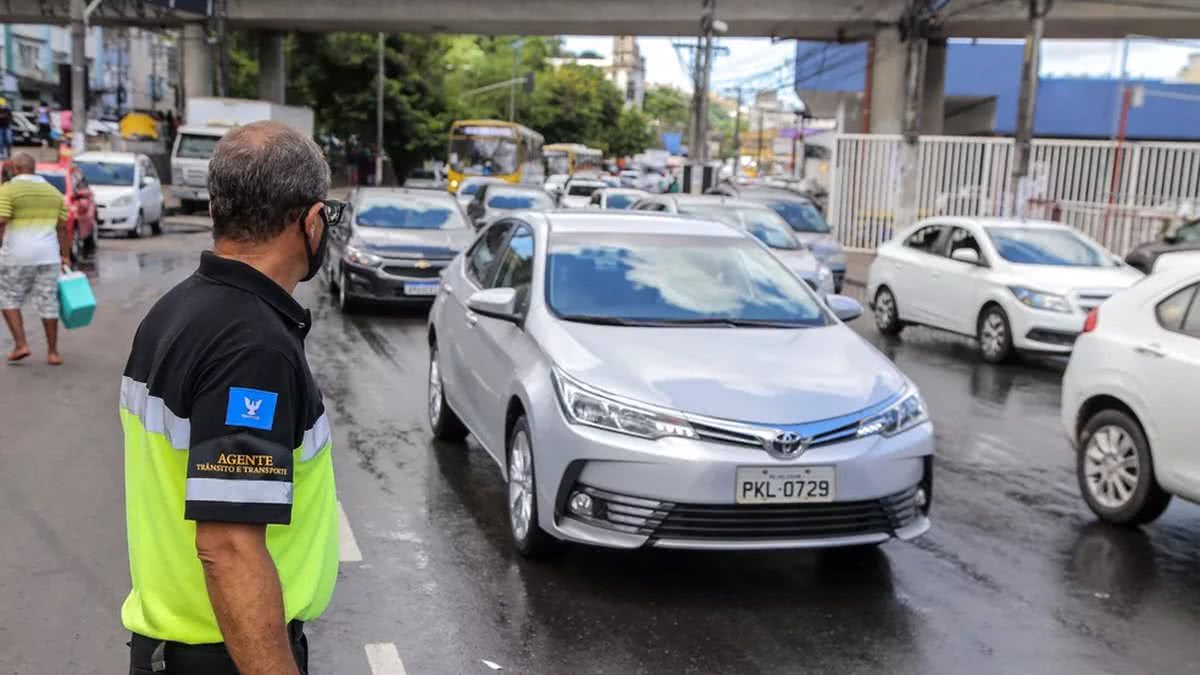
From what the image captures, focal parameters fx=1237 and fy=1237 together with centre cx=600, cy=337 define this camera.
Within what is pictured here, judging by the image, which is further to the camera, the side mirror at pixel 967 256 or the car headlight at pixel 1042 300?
the side mirror at pixel 967 256

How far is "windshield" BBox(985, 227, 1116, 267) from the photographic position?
1330 centimetres

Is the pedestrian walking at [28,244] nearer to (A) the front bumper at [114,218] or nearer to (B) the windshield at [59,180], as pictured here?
(B) the windshield at [59,180]

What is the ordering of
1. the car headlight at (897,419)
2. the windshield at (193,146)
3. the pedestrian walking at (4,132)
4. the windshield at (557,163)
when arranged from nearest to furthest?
the car headlight at (897,419) → the windshield at (193,146) → the pedestrian walking at (4,132) → the windshield at (557,163)

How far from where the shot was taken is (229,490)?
206 cm

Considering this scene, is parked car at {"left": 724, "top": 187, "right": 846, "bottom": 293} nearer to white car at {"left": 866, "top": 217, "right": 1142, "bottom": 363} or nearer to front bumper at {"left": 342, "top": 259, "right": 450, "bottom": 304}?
white car at {"left": 866, "top": 217, "right": 1142, "bottom": 363}

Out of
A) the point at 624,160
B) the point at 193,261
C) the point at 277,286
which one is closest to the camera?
the point at 277,286

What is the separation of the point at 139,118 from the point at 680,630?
44831mm

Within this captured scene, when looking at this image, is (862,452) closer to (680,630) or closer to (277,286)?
(680,630)

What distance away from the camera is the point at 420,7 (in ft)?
127

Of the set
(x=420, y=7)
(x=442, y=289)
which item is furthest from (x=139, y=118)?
(x=442, y=289)

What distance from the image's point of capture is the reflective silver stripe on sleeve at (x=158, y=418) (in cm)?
214

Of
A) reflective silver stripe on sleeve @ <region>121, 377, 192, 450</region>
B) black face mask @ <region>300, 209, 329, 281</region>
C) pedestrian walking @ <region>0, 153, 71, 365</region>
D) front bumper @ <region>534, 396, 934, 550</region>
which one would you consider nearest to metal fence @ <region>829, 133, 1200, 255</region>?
pedestrian walking @ <region>0, 153, 71, 365</region>

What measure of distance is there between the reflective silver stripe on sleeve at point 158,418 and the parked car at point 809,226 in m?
16.1

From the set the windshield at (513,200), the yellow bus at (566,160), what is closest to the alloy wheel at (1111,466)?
the windshield at (513,200)
